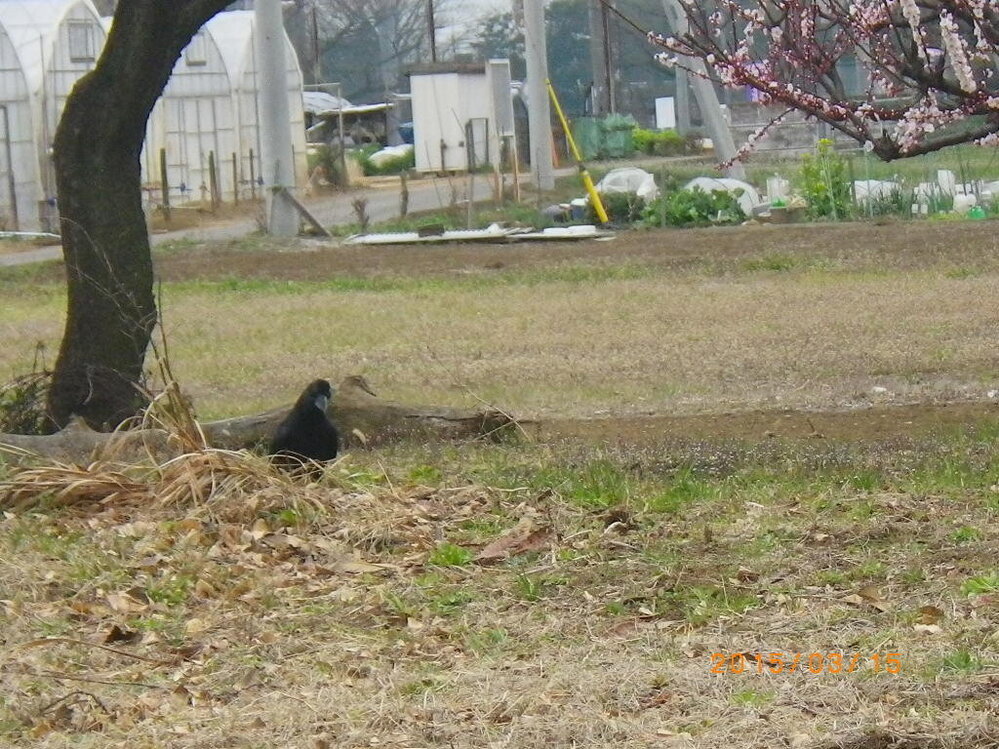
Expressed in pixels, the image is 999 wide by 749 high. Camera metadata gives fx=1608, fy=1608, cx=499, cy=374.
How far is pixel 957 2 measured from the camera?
7.03 meters

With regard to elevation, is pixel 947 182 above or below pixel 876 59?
below

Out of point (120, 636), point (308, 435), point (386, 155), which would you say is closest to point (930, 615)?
point (120, 636)

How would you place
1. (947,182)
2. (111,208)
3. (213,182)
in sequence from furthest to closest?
(213,182)
(947,182)
(111,208)

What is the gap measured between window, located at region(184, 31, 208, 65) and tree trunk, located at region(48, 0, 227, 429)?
77.9ft

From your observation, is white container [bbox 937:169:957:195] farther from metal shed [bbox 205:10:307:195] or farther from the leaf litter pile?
the leaf litter pile

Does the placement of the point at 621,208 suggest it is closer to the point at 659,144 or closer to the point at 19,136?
the point at 19,136

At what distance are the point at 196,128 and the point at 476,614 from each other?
2765cm

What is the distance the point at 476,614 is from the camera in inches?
210

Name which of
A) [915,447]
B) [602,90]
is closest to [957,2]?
[915,447]

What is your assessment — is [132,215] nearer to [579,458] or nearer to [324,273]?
[579,458]

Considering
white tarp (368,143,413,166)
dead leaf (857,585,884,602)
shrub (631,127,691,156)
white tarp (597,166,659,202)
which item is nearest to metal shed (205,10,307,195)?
white tarp (597,166,659,202)

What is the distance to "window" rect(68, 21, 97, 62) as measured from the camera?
2866 centimetres

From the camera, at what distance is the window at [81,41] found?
2866cm

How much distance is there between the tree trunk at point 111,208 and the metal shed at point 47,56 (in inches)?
748
